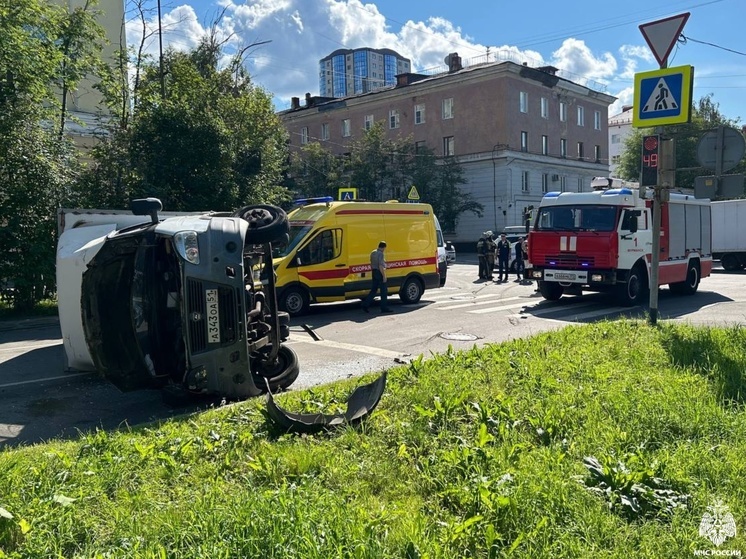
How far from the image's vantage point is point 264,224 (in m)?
6.73

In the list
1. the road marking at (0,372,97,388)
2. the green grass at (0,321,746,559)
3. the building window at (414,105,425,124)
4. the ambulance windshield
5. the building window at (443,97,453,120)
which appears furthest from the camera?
the building window at (414,105,425,124)

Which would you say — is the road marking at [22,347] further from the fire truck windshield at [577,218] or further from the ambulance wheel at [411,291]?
the fire truck windshield at [577,218]

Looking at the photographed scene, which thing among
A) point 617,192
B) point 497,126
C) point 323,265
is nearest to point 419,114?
point 497,126

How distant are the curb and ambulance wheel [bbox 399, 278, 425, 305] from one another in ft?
26.9

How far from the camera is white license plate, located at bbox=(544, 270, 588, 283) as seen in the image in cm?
1418

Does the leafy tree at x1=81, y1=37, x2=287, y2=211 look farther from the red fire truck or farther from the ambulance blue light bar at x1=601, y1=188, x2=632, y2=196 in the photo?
the ambulance blue light bar at x1=601, y1=188, x2=632, y2=196

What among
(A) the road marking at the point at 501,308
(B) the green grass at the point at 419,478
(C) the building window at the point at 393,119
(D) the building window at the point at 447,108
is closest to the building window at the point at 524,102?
(D) the building window at the point at 447,108

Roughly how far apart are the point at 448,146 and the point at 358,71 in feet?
57.0

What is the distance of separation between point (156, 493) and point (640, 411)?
11.8 ft

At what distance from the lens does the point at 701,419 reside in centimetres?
449

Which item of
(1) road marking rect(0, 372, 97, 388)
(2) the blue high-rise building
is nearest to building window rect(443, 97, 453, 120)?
(2) the blue high-rise building

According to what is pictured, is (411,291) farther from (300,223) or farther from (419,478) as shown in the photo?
(419,478)

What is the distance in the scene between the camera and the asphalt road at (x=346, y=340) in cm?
618

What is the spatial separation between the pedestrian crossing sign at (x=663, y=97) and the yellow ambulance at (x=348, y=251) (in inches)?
275
